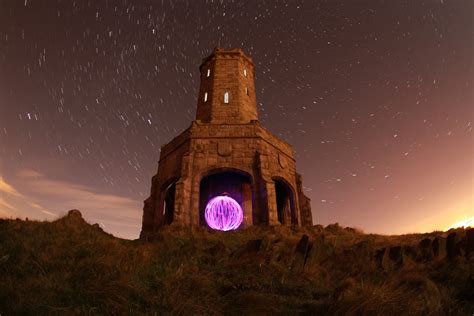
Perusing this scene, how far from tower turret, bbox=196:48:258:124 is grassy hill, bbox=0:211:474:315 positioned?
11.4 metres

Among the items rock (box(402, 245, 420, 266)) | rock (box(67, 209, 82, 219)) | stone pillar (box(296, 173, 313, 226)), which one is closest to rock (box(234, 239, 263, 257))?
rock (box(402, 245, 420, 266))

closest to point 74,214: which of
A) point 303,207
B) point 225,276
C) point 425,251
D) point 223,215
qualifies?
point 225,276

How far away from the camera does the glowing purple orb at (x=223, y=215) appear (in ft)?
52.8

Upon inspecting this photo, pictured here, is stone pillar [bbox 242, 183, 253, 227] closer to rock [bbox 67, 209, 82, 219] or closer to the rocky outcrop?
rock [bbox 67, 209, 82, 219]

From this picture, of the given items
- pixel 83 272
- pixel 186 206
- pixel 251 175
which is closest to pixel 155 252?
pixel 83 272

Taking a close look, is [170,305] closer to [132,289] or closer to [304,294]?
[132,289]

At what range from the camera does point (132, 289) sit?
4.96m

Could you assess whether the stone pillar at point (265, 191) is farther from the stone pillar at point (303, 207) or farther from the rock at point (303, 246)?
the rock at point (303, 246)

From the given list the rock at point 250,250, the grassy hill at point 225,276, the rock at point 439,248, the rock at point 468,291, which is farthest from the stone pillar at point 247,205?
the rock at point 468,291

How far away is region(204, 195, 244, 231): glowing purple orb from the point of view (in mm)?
16094

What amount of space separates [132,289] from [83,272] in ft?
4.79

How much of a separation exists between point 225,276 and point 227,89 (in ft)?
51.3

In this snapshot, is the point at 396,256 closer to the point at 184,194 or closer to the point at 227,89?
the point at 184,194

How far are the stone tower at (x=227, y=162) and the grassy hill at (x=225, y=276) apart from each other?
20.8ft
